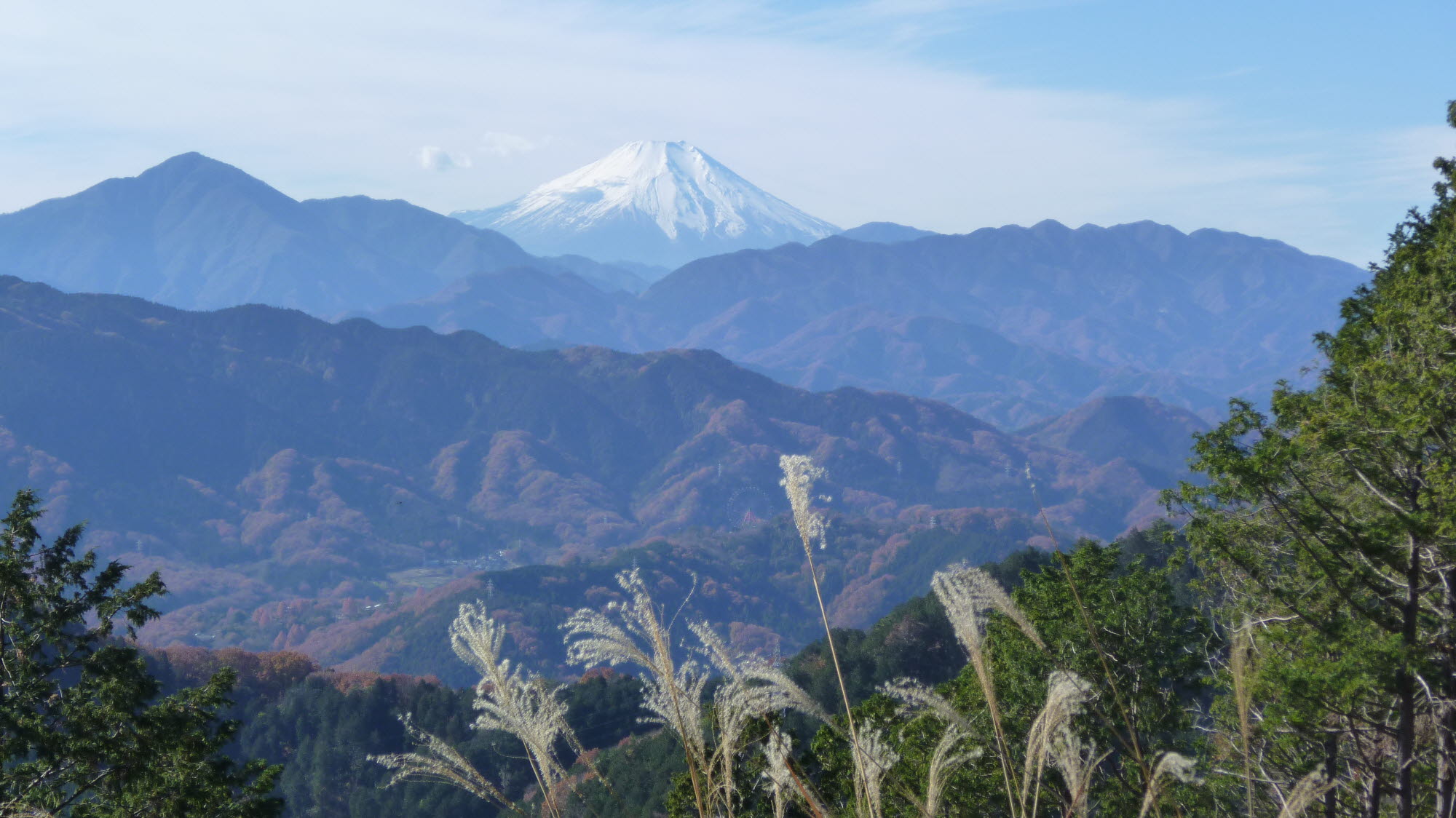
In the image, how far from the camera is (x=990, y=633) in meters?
14.6

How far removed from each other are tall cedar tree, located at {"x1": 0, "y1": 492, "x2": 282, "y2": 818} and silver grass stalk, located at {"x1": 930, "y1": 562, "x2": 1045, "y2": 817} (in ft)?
24.6

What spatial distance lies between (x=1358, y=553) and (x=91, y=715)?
418 inches

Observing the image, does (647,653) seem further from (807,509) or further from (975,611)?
(975,611)

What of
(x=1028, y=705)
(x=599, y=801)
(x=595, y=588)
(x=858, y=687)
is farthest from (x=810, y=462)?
(x=595, y=588)

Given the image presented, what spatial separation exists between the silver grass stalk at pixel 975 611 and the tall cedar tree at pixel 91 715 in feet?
24.6

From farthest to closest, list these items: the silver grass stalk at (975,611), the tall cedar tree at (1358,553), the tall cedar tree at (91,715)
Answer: the tall cedar tree at (91,715) → the tall cedar tree at (1358,553) → the silver grass stalk at (975,611)

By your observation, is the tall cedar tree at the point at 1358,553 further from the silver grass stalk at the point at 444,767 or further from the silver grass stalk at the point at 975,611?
the silver grass stalk at the point at 444,767

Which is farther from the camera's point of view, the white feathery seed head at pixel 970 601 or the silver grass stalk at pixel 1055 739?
the white feathery seed head at pixel 970 601

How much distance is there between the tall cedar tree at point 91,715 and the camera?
8828 mm

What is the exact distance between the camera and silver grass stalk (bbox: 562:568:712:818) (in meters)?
3.58

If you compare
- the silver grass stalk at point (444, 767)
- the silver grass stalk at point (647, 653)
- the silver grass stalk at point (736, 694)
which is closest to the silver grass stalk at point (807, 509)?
the silver grass stalk at point (736, 694)

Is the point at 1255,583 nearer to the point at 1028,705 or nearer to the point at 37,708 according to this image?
the point at 1028,705

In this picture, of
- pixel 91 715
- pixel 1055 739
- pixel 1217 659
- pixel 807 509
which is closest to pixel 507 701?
pixel 807 509

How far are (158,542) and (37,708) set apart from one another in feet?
703
